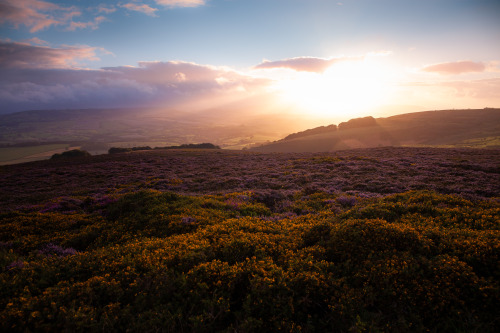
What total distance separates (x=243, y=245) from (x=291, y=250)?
5.63 feet

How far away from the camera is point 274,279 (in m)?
5.96

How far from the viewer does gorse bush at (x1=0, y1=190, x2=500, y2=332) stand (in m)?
5.07

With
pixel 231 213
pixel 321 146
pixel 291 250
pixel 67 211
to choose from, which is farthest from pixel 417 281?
pixel 321 146

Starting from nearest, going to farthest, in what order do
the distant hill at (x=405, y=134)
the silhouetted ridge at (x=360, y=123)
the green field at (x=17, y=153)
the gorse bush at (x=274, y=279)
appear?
the gorse bush at (x=274, y=279) < the distant hill at (x=405, y=134) < the green field at (x=17, y=153) < the silhouetted ridge at (x=360, y=123)

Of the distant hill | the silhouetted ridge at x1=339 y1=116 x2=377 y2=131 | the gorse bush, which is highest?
the silhouetted ridge at x1=339 y1=116 x2=377 y2=131

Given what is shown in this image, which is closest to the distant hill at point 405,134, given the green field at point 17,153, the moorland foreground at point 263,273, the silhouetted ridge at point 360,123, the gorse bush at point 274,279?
the silhouetted ridge at point 360,123

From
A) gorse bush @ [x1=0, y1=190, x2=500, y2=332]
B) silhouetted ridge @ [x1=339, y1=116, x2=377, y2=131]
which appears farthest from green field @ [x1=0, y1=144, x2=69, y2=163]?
silhouetted ridge @ [x1=339, y1=116, x2=377, y2=131]

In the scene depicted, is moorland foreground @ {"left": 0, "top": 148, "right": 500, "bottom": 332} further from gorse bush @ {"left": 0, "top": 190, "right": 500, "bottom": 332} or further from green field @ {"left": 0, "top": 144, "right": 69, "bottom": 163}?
green field @ {"left": 0, "top": 144, "right": 69, "bottom": 163}

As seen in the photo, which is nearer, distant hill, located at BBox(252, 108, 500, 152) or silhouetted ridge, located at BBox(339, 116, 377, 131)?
distant hill, located at BBox(252, 108, 500, 152)

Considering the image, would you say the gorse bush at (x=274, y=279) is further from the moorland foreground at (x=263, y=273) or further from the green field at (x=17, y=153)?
the green field at (x=17, y=153)

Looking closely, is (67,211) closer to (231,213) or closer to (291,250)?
(231,213)

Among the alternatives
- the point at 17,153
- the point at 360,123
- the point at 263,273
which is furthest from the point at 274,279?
the point at 17,153

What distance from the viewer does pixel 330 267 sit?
22.3ft

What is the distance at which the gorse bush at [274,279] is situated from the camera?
5070mm
